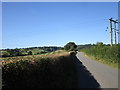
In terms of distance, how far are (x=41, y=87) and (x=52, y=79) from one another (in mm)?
2221

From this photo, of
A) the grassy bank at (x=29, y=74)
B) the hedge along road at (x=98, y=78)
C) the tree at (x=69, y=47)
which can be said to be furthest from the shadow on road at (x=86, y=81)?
the tree at (x=69, y=47)

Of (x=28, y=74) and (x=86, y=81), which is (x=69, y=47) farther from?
(x=28, y=74)

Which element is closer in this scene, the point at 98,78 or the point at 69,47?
the point at 98,78

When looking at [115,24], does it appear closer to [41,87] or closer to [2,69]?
[41,87]

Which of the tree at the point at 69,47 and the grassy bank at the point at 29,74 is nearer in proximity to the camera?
the grassy bank at the point at 29,74

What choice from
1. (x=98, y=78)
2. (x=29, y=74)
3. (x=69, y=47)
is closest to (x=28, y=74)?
(x=29, y=74)

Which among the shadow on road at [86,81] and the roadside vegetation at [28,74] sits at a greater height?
the roadside vegetation at [28,74]

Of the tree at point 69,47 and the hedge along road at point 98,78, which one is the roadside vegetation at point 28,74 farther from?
the tree at point 69,47

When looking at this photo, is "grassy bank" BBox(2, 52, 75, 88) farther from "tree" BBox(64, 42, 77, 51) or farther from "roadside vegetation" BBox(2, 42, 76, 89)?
"tree" BBox(64, 42, 77, 51)

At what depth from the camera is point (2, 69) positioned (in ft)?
24.3

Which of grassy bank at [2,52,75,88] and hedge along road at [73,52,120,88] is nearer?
grassy bank at [2,52,75,88]

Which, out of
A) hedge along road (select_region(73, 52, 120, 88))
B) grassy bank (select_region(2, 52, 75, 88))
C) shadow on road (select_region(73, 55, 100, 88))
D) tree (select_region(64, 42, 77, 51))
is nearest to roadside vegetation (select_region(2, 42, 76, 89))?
grassy bank (select_region(2, 52, 75, 88))

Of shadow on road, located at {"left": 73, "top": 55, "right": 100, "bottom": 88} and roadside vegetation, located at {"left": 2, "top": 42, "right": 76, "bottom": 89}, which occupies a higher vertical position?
roadside vegetation, located at {"left": 2, "top": 42, "right": 76, "bottom": 89}

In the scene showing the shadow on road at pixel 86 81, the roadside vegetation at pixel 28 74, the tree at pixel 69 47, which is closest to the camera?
the roadside vegetation at pixel 28 74
